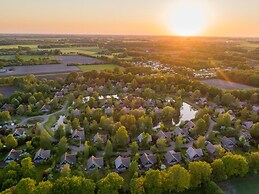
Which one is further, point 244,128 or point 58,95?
point 58,95

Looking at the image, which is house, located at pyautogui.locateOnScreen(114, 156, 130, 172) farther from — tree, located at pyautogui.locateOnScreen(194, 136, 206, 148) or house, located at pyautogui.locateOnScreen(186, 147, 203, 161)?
tree, located at pyautogui.locateOnScreen(194, 136, 206, 148)

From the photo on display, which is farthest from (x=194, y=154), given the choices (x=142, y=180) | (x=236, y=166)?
(x=142, y=180)

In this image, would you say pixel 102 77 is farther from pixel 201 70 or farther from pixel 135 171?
pixel 135 171

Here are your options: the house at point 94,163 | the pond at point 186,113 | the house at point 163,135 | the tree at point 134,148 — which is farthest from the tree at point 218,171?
the pond at point 186,113

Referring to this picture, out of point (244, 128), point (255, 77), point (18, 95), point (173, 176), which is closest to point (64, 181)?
point (173, 176)

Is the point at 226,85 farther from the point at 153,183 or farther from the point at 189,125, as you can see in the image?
the point at 153,183

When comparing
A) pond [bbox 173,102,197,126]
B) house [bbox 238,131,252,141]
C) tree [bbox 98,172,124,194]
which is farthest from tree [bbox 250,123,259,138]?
tree [bbox 98,172,124,194]
